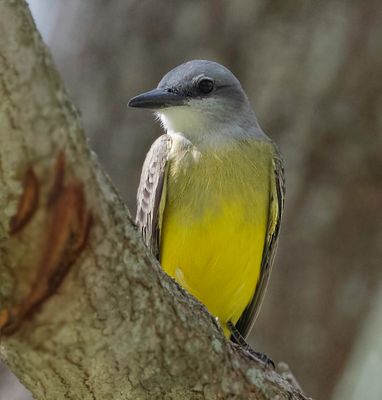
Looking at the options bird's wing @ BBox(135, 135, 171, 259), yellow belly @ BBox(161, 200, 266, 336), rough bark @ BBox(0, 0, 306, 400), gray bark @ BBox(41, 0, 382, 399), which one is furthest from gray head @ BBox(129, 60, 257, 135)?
rough bark @ BBox(0, 0, 306, 400)

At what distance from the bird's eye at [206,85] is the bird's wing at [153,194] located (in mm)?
397

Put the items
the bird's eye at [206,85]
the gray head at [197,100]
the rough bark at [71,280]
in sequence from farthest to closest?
the bird's eye at [206,85]
the gray head at [197,100]
the rough bark at [71,280]

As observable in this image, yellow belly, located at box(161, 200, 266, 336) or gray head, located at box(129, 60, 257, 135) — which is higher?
gray head, located at box(129, 60, 257, 135)

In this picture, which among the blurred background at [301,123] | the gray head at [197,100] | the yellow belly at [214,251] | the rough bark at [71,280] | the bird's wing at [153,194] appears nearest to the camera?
the rough bark at [71,280]

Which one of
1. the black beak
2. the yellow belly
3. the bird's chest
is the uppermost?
the black beak

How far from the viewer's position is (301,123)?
22.6 ft

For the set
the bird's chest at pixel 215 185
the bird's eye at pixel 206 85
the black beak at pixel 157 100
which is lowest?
the bird's chest at pixel 215 185

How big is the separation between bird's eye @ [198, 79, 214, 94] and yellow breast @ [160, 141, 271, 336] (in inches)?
19.5

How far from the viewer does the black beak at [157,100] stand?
18.7 feet

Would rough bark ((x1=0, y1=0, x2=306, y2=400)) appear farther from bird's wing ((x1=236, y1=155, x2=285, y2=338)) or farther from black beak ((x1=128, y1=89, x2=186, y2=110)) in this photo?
black beak ((x1=128, y1=89, x2=186, y2=110))

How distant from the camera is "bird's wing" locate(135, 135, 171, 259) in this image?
567cm

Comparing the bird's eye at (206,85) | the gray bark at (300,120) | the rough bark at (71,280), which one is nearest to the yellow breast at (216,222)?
the bird's eye at (206,85)

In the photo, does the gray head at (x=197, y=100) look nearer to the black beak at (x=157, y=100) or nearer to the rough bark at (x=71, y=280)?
the black beak at (x=157, y=100)

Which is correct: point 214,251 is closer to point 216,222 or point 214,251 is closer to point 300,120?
point 216,222
